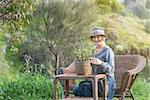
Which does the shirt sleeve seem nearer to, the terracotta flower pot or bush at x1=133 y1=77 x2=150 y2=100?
the terracotta flower pot

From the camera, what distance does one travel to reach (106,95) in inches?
137

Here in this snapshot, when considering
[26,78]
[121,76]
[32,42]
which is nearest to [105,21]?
[32,42]

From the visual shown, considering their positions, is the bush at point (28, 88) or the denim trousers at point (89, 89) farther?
the bush at point (28, 88)

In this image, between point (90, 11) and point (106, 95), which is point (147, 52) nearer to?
point (90, 11)

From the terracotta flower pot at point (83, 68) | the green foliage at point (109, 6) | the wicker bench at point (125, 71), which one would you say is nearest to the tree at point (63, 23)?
the green foliage at point (109, 6)

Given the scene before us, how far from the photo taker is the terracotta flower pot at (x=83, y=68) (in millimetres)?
3316

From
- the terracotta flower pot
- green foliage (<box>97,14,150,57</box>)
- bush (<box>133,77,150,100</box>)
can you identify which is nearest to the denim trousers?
the terracotta flower pot

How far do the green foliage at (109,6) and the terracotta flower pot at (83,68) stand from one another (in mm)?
5377

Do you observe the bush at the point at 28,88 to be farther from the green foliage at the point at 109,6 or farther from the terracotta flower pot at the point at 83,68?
the green foliage at the point at 109,6

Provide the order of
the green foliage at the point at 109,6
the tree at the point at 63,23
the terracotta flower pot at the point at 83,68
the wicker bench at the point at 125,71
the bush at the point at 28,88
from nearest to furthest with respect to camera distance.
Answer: the terracotta flower pot at the point at 83,68
the wicker bench at the point at 125,71
the bush at the point at 28,88
the tree at the point at 63,23
the green foliage at the point at 109,6

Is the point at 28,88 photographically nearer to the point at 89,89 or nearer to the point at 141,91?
the point at 141,91

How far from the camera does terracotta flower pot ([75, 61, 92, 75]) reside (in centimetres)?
332

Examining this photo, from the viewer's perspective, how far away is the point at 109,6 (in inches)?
359

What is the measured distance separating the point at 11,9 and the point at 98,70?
1.01m
